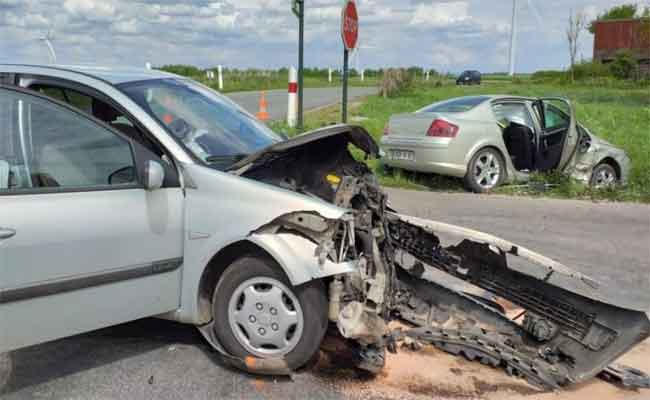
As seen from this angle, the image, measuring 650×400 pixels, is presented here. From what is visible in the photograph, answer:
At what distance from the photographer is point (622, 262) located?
5531 mm

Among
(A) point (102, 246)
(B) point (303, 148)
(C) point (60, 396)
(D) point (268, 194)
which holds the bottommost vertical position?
(C) point (60, 396)

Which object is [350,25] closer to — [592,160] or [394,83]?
[592,160]

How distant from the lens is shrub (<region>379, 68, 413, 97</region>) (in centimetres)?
2530

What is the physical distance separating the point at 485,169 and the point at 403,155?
1256 millimetres

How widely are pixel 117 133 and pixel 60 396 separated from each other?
4.76ft

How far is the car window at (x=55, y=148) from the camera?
297 centimetres

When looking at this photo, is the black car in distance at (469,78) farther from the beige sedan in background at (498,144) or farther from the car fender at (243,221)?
the car fender at (243,221)

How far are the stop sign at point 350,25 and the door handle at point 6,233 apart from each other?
635cm

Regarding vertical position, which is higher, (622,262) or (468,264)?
(468,264)

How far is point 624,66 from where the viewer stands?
1725 inches

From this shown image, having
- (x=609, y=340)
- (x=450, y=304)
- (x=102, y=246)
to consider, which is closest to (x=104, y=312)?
(x=102, y=246)

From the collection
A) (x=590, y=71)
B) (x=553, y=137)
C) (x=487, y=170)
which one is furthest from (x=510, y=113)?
(x=590, y=71)

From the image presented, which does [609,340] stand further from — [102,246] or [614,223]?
[614,223]

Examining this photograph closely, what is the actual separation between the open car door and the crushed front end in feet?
17.2
